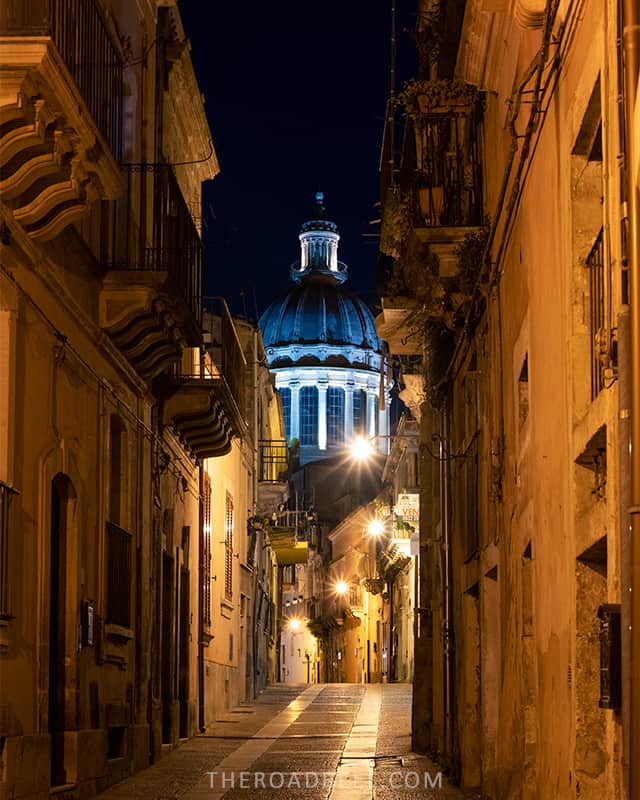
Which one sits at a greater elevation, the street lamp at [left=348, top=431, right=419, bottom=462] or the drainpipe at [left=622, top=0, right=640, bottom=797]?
the street lamp at [left=348, top=431, right=419, bottom=462]

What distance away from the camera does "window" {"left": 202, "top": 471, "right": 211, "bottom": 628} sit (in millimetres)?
24812

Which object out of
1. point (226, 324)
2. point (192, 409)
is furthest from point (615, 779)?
point (226, 324)

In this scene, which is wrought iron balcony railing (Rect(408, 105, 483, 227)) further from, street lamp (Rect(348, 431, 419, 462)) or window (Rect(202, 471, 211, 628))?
window (Rect(202, 471, 211, 628))

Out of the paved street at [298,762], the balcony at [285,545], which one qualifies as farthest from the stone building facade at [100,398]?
the balcony at [285,545]

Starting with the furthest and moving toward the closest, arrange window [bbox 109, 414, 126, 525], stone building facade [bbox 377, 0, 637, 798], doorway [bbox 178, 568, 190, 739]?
1. doorway [bbox 178, 568, 190, 739]
2. window [bbox 109, 414, 126, 525]
3. stone building facade [bbox 377, 0, 637, 798]

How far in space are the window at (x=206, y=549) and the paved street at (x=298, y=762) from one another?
1868mm

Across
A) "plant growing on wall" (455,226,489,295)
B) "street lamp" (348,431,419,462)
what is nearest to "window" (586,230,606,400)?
"plant growing on wall" (455,226,489,295)

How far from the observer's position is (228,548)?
98.6 feet

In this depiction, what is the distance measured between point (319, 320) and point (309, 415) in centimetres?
591

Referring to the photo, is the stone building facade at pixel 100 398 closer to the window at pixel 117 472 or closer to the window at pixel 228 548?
the window at pixel 117 472

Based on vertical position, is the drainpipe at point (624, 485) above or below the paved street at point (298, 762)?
above

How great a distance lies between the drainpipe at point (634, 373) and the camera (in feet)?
20.3

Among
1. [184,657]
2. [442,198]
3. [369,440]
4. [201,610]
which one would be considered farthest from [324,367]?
[442,198]

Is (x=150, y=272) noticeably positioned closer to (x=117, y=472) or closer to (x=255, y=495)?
(x=117, y=472)
